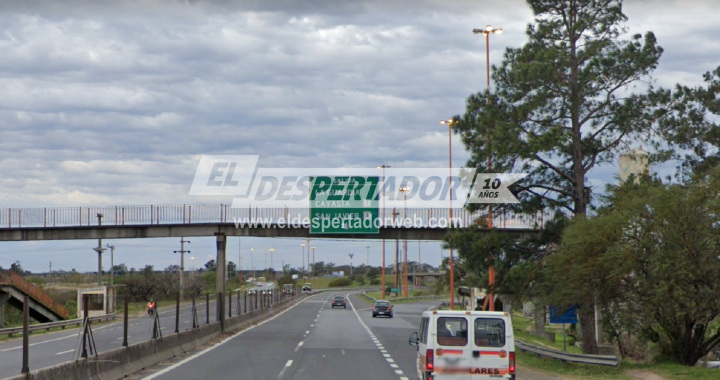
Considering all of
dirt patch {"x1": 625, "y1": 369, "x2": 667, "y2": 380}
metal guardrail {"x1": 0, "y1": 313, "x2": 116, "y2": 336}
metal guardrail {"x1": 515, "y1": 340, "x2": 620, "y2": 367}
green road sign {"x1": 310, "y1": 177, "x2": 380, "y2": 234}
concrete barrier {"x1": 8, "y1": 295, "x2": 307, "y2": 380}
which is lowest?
metal guardrail {"x1": 0, "y1": 313, "x2": 116, "y2": 336}

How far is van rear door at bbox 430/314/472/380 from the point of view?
588 inches

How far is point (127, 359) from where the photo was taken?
746 inches

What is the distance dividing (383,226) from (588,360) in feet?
62.2

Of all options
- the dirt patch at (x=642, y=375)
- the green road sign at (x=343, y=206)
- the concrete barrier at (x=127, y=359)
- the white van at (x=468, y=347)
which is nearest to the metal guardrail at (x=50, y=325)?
the concrete barrier at (x=127, y=359)

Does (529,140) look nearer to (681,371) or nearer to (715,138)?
(681,371)

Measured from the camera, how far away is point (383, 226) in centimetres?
4053

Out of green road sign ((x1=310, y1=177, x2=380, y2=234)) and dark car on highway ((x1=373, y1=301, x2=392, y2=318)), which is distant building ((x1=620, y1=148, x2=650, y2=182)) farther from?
dark car on highway ((x1=373, y1=301, x2=392, y2=318))

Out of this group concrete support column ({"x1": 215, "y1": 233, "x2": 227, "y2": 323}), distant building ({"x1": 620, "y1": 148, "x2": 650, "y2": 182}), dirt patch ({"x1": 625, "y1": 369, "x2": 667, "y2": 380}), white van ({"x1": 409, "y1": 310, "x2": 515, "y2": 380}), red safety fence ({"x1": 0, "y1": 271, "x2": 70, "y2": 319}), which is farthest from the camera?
red safety fence ({"x1": 0, "y1": 271, "x2": 70, "y2": 319})

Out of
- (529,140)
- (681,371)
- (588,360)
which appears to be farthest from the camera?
(529,140)

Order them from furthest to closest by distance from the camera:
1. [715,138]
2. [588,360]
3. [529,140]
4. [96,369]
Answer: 1. [715,138]
2. [529,140]
3. [588,360]
4. [96,369]

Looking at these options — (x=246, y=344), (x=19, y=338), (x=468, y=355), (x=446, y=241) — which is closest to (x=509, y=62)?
(x=446, y=241)

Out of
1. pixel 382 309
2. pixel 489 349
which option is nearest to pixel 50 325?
pixel 382 309

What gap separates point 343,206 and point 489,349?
25076 mm

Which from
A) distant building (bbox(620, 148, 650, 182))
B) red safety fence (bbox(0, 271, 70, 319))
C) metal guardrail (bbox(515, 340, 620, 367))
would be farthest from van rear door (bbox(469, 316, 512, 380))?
red safety fence (bbox(0, 271, 70, 319))
